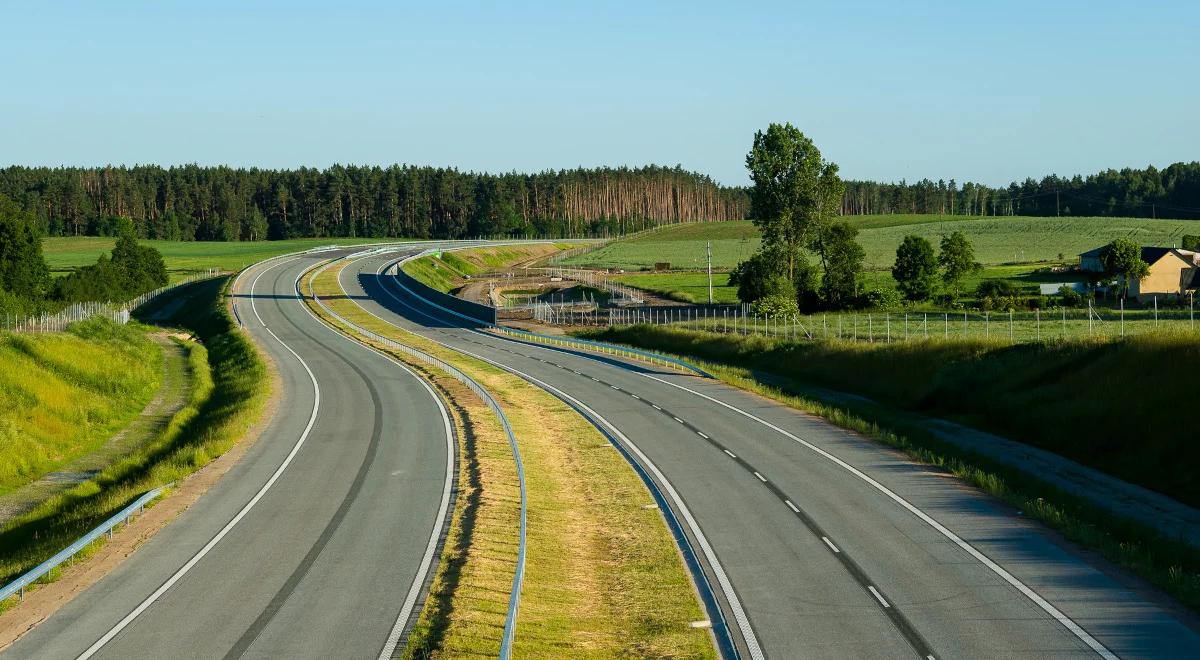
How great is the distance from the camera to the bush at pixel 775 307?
8512 centimetres

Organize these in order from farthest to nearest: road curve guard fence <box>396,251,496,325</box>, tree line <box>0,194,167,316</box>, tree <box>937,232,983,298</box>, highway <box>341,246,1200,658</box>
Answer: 1. tree line <box>0,194,167,316</box>
2. tree <box>937,232,983,298</box>
3. road curve guard fence <box>396,251,496,325</box>
4. highway <box>341,246,1200,658</box>

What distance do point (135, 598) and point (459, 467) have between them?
13.8 metres

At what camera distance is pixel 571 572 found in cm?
2225

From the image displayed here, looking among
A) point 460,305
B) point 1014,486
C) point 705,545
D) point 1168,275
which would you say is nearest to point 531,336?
point 460,305

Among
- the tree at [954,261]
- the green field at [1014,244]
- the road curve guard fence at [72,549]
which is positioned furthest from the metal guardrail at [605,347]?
the green field at [1014,244]

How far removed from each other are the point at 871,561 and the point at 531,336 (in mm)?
61722

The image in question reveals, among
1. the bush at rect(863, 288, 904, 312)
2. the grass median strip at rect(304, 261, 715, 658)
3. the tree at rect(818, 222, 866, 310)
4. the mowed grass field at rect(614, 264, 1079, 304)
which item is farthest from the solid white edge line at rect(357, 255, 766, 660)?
the mowed grass field at rect(614, 264, 1079, 304)

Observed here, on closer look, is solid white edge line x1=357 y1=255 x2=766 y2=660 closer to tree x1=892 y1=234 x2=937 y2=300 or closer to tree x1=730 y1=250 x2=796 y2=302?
tree x1=730 y1=250 x2=796 y2=302

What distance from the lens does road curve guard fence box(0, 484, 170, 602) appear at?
1994cm

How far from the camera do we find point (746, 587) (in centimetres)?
2061

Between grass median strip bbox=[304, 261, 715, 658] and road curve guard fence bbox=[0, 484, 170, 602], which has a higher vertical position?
road curve guard fence bbox=[0, 484, 170, 602]

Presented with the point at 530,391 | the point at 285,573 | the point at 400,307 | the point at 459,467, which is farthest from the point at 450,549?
the point at 400,307

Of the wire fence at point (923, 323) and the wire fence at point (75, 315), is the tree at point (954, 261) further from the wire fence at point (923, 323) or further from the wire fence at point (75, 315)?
the wire fence at point (75, 315)

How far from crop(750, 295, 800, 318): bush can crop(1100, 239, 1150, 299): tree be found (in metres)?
29.3
